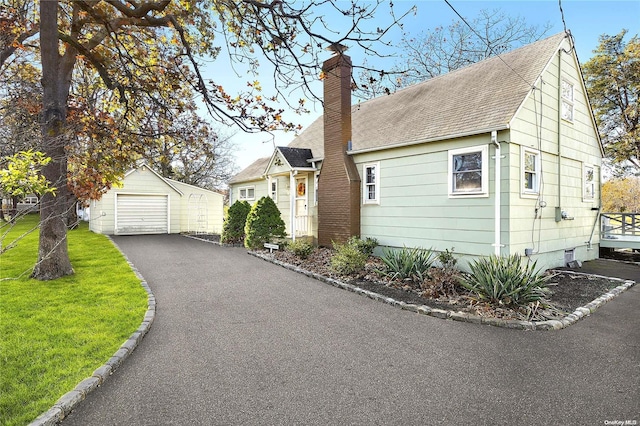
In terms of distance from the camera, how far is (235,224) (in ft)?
51.4

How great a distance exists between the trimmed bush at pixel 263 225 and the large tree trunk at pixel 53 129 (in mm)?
6229

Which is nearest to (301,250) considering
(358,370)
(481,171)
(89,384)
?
(481,171)

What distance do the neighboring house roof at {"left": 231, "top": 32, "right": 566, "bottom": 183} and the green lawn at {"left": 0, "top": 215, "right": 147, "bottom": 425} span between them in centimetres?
757

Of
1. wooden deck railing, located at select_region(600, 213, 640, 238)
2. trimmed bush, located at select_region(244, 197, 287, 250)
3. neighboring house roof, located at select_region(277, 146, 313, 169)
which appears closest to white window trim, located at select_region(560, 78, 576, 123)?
wooden deck railing, located at select_region(600, 213, 640, 238)

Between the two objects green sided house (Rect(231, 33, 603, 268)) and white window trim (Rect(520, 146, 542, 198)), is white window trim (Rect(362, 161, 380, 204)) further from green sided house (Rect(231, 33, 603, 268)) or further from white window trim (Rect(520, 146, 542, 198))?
white window trim (Rect(520, 146, 542, 198))

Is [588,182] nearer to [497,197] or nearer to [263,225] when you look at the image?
[497,197]

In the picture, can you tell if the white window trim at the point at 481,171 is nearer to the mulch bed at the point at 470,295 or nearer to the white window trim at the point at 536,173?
the white window trim at the point at 536,173

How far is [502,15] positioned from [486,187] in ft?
56.2

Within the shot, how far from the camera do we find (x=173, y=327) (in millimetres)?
5531

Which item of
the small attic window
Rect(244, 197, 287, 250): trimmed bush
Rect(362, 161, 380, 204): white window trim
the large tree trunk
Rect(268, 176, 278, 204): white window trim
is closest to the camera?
the large tree trunk

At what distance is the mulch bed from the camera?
6.23 meters

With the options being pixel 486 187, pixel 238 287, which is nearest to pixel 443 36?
pixel 486 187

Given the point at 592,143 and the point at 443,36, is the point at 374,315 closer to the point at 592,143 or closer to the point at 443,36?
the point at 592,143

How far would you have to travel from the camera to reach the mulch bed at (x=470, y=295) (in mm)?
6234
